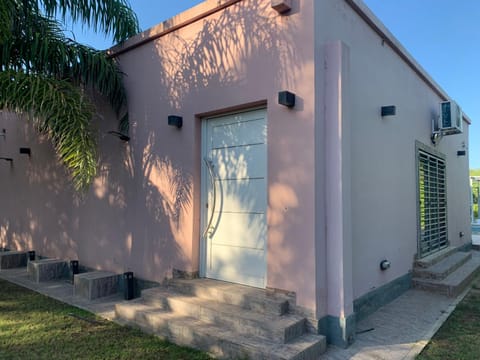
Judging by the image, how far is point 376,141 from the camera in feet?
17.9

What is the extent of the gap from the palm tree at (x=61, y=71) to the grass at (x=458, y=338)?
4975 mm

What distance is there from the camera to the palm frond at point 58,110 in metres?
5.04

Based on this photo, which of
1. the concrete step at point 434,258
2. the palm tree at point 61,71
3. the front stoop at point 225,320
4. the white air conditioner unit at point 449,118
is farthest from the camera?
the white air conditioner unit at point 449,118

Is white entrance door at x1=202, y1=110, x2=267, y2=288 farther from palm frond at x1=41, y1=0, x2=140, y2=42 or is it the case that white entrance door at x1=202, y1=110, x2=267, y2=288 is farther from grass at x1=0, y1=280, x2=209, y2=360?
palm frond at x1=41, y1=0, x2=140, y2=42

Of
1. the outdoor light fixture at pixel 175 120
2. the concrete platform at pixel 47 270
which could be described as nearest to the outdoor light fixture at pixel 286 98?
the outdoor light fixture at pixel 175 120

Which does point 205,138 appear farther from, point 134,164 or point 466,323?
point 466,323

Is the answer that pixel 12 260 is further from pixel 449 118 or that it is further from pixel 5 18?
pixel 449 118

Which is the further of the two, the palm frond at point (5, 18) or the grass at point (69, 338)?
the palm frond at point (5, 18)

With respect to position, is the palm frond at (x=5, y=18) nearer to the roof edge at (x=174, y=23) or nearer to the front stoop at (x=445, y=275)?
the roof edge at (x=174, y=23)

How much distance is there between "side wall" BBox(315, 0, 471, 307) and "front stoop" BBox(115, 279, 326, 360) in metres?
1.28

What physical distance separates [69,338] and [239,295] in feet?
6.88

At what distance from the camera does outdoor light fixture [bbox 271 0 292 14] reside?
4.28 metres

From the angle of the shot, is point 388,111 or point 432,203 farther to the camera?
point 432,203

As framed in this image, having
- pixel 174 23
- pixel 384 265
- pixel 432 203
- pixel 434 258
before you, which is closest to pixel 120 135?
pixel 174 23
